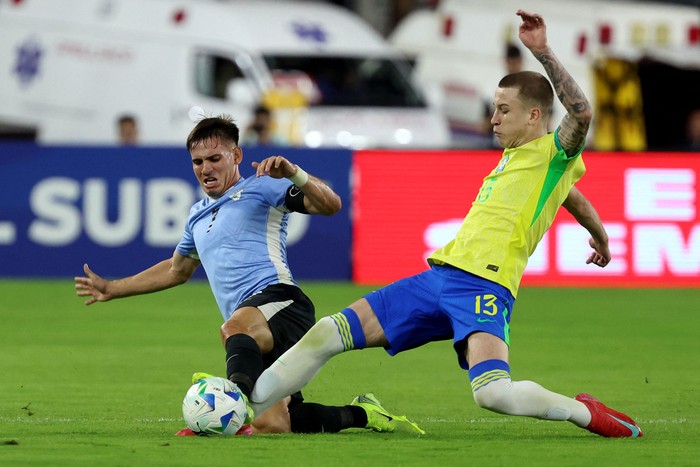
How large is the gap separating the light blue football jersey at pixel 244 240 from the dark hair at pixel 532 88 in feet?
4.35

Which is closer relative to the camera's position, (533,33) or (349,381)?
(533,33)

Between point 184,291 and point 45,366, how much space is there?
6.13 metres

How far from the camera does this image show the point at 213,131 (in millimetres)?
8766

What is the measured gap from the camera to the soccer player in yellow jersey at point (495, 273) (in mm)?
8000

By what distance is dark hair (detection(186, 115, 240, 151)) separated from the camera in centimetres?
875

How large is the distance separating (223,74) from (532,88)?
15.2 m

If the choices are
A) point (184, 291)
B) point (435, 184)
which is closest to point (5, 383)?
point (184, 291)

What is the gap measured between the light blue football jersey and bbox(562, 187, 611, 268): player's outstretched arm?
1.46 m

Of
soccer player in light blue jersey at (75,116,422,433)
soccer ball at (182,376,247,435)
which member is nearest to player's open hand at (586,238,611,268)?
soccer player in light blue jersey at (75,116,422,433)

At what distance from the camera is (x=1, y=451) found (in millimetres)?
7676

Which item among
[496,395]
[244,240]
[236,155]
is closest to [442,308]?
[496,395]

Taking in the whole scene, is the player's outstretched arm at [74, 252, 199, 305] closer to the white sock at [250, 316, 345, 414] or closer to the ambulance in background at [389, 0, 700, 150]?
the white sock at [250, 316, 345, 414]

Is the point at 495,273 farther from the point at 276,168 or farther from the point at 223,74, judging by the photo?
the point at 223,74

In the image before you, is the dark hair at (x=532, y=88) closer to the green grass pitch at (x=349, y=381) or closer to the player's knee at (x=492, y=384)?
the player's knee at (x=492, y=384)
